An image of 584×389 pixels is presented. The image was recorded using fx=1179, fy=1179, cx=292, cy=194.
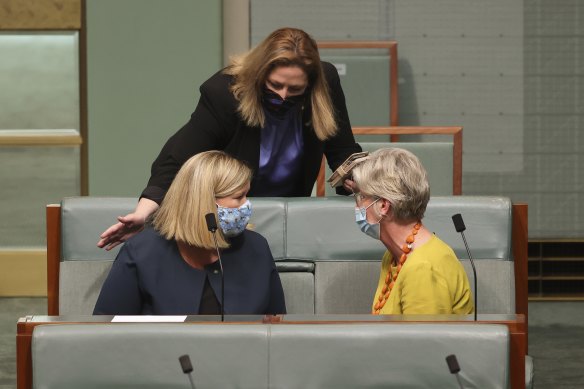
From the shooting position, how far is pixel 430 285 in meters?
2.54

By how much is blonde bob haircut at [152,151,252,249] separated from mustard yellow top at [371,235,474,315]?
1.38 feet

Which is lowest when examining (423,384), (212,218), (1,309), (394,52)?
(1,309)

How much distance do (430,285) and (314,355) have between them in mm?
676

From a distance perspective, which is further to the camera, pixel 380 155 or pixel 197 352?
pixel 380 155

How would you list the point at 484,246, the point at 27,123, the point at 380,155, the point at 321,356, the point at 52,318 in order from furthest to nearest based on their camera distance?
the point at 27,123, the point at 484,246, the point at 380,155, the point at 52,318, the point at 321,356

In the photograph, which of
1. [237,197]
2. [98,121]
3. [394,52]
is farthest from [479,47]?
[237,197]

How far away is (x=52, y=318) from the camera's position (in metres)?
2.05

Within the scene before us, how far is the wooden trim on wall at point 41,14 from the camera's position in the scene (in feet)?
20.1

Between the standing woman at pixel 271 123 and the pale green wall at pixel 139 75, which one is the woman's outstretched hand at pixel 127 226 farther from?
the pale green wall at pixel 139 75

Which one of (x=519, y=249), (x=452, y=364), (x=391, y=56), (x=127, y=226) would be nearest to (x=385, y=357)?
(x=452, y=364)

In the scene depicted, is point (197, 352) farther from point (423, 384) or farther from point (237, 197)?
point (237, 197)

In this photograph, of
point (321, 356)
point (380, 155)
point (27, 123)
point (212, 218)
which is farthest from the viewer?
point (27, 123)

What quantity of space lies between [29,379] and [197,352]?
0.97 feet

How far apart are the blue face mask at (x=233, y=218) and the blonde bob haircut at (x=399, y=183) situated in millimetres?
285
